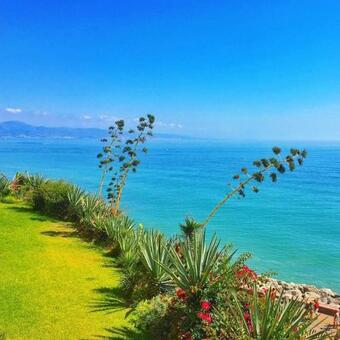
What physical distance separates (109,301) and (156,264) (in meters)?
1.24

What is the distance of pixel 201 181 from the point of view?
2749 inches

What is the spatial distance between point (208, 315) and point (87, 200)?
435 inches

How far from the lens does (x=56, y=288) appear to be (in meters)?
9.44

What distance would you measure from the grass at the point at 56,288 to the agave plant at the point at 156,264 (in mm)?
795

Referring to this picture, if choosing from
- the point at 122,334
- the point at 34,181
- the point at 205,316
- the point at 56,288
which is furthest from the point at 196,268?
the point at 34,181

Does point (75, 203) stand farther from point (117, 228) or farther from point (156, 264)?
point (156, 264)

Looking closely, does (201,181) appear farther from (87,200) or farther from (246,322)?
(246,322)

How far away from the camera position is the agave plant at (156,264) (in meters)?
8.86

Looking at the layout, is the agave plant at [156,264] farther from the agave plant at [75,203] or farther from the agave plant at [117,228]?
the agave plant at [75,203]

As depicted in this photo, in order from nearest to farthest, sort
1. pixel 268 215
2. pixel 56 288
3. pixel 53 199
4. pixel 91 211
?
pixel 56 288 < pixel 91 211 < pixel 53 199 < pixel 268 215

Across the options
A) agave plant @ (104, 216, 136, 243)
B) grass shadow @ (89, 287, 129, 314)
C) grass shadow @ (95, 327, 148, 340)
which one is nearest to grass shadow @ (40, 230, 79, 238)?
agave plant @ (104, 216, 136, 243)

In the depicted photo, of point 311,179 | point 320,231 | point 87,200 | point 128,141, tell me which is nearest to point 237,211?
point 320,231

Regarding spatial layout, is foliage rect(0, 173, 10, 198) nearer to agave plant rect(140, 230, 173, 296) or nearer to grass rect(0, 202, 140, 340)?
grass rect(0, 202, 140, 340)

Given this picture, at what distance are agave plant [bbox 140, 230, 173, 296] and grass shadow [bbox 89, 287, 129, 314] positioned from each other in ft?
2.32
